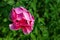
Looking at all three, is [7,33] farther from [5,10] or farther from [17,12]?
[17,12]

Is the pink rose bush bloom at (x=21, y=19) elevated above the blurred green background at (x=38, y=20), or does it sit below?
above

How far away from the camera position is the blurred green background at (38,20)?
86.8 inches

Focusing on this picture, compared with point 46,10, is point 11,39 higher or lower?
lower

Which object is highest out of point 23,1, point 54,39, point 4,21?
point 23,1

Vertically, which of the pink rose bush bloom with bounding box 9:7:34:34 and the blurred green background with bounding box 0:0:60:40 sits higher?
the pink rose bush bloom with bounding box 9:7:34:34

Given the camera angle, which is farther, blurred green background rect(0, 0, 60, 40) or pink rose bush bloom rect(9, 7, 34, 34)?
blurred green background rect(0, 0, 60, 40)

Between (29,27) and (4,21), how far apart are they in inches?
15.4

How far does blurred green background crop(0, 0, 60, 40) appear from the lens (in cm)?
221

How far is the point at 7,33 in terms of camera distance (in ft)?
7.38

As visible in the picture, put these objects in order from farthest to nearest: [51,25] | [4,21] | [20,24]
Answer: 1. [51,25]
2. [4,21]
3. [20,24]

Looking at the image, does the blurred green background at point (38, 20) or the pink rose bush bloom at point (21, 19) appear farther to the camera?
the blurred green background at point (38, 20)

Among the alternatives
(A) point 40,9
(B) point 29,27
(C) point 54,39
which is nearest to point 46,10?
(A) point 40,9

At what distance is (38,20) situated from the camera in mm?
2211

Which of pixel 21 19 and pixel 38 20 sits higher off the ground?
pixel 21 19
